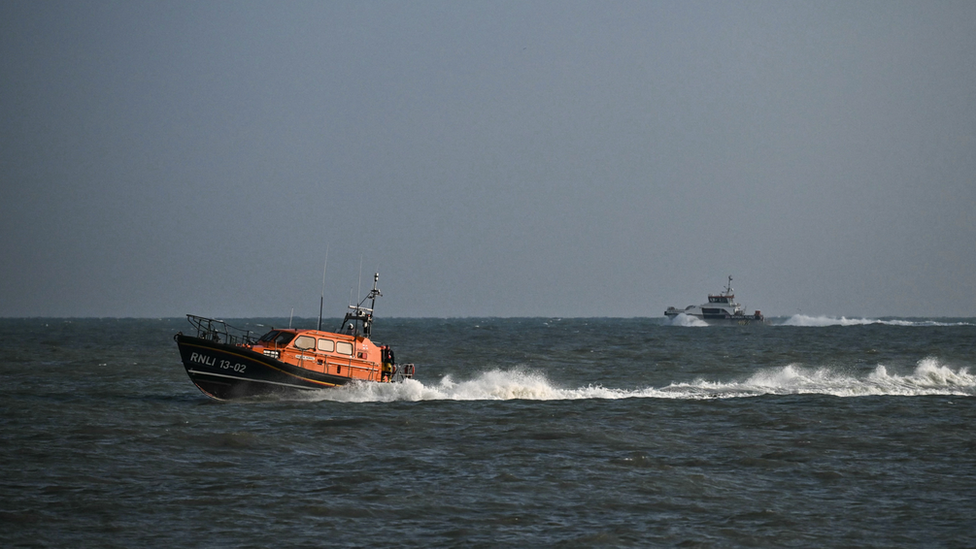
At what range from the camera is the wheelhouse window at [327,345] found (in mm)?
26719

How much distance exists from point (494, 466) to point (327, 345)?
35.4 feet

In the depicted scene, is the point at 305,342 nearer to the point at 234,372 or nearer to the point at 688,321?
the point at 234,372

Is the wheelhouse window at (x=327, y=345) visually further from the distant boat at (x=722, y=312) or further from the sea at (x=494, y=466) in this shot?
the distant boat at (x=722, y=312)

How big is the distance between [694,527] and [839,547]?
2.08 meters

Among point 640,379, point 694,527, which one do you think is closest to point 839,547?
point 694,527

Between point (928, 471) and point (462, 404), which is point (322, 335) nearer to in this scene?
point (462, 404)

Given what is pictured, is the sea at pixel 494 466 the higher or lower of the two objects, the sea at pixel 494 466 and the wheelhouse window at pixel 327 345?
the lower

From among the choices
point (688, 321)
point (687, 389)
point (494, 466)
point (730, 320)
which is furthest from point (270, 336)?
point (688, 321)

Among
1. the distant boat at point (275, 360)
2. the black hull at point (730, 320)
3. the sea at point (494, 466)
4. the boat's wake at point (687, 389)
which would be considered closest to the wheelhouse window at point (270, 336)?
the distant boat at point (275, 360)

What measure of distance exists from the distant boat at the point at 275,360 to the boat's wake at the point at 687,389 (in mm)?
609

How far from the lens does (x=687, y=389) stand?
31.2 meters

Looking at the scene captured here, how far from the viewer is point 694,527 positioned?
520 inches

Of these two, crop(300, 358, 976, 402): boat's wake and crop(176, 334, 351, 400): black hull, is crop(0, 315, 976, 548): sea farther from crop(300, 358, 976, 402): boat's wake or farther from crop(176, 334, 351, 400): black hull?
crop(176, 334, 351, 400): black hull

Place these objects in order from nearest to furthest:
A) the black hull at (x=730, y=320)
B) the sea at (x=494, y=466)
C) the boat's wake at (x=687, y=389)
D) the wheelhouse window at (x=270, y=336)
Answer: the sea at (x=494, y=466) → the wheelhouse window at (x=270, y=336) → the boat's wake at (x=687, y=389) → the black hull at (x=730, y=320)
